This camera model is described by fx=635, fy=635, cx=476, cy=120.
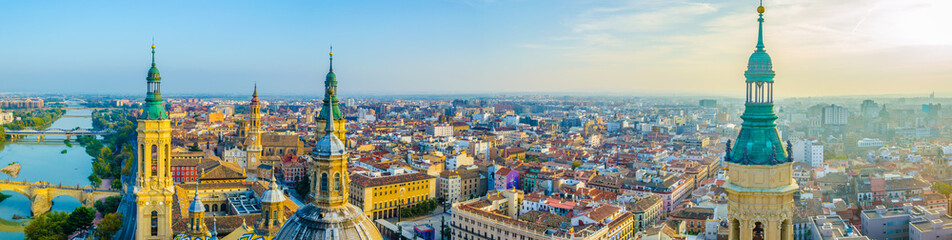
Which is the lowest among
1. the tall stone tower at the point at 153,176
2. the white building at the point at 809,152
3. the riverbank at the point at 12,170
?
the riverbank at the point at 12,170

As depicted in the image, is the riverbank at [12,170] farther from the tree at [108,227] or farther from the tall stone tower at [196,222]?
the tall stone tower at [196,222]

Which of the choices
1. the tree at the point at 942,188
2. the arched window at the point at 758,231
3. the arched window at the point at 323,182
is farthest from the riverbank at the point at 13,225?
the tree at the point at 942,188

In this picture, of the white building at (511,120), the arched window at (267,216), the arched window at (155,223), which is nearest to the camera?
the arched window at (155,223)

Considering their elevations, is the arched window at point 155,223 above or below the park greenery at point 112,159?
above

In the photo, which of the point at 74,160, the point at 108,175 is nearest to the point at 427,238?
the point at 108,175

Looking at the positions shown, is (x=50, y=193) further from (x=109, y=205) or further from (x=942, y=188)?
(x=942, y=188)

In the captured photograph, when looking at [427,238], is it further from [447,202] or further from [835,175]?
[835,175]
